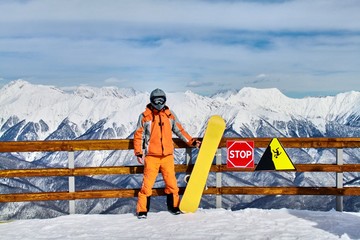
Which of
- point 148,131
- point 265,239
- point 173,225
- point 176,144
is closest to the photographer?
point 265,239

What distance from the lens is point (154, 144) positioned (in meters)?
9.59

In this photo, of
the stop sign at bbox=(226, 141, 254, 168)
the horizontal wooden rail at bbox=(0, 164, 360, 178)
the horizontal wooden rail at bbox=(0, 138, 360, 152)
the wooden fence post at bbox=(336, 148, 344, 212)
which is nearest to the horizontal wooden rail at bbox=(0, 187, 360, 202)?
the wooden fence post at bbox=(336, 148, 344, 212)

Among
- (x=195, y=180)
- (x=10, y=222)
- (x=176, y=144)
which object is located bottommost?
(x=10, y=222)

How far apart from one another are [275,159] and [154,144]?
2.43m

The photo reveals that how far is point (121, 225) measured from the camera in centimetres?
920

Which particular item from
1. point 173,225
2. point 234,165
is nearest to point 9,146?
point 173,225

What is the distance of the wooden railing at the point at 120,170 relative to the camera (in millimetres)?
9961

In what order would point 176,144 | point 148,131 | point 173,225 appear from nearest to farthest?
point 173,225 < point 148,131 < point 176,144

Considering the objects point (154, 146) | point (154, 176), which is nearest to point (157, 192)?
point (154, 176)

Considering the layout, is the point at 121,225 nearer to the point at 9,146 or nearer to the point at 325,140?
the point at 9,146

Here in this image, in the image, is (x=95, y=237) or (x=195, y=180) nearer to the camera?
(x=95, y=237)

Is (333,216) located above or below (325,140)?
below

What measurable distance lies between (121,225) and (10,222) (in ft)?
7.08

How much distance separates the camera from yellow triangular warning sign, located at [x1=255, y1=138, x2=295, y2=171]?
34.0ft
